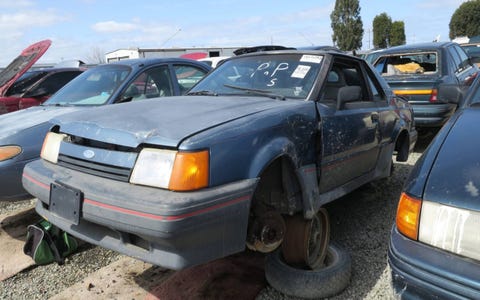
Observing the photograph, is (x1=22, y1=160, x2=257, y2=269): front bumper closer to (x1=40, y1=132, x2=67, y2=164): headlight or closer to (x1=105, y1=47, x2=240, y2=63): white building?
(x1=40, y1=132, x2=67, y2=164): headlight

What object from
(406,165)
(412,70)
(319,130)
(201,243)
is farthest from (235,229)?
(412,70)

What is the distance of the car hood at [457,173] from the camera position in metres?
1.68

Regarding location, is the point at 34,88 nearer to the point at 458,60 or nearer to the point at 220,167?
the point at 220,167

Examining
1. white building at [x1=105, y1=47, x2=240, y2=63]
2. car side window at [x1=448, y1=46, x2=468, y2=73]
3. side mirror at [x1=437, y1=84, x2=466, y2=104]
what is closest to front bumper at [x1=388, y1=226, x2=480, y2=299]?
side mirror at [x1=437, y1=84, x2=466, y2=104]

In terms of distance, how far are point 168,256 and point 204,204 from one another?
1.02 ft

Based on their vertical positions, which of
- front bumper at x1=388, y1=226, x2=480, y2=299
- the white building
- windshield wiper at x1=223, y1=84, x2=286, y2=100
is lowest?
front bumper at x1=388, y1=226, x2=480, y2=299

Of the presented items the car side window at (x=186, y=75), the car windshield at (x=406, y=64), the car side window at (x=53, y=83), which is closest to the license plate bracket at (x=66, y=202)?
the car side window at (x=186, y=75)

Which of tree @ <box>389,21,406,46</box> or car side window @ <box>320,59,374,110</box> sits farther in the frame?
tree @ <box>389,21,406,46</box>

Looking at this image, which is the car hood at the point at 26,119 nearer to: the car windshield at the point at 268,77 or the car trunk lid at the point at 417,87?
the car windshield at the point at 268,77

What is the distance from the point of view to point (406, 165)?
5.53 meters

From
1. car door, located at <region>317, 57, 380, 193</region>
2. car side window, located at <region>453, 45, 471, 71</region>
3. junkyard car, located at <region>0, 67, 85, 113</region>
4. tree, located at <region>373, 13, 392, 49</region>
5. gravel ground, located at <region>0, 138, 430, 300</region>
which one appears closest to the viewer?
gravel ground, located at <region>0, 138, 430, 300</region>

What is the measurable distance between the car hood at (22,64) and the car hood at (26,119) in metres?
1.45

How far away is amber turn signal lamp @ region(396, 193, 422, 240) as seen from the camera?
5.92ft

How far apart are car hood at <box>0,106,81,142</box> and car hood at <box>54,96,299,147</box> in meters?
1.23
